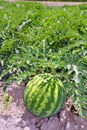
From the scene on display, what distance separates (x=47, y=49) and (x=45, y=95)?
56 cm

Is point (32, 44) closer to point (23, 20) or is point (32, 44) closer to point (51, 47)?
point (51, 47)

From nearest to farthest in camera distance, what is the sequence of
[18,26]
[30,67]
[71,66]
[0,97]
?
[71,66] → [30,67] → [0,97] → [18,26]

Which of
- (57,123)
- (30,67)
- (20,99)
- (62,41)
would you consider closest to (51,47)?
(62,41)

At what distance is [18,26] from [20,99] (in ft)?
2.72

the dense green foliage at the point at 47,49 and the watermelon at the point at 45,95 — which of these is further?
the dense green foliage at the point at 47,49

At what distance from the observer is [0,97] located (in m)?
3.00

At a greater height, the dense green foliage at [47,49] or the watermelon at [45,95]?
the dense green foliage at [47,49]

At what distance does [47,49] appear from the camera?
113 inches

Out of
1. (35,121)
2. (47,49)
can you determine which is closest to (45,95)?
(35,121)

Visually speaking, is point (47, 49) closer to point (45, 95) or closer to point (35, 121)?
point (45, 95)

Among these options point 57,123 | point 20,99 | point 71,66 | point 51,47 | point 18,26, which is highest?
point 18,26

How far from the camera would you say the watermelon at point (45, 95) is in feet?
8.13

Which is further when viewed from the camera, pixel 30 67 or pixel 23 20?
pixel 23 20

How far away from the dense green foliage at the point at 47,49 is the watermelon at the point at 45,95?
0.35 feet
